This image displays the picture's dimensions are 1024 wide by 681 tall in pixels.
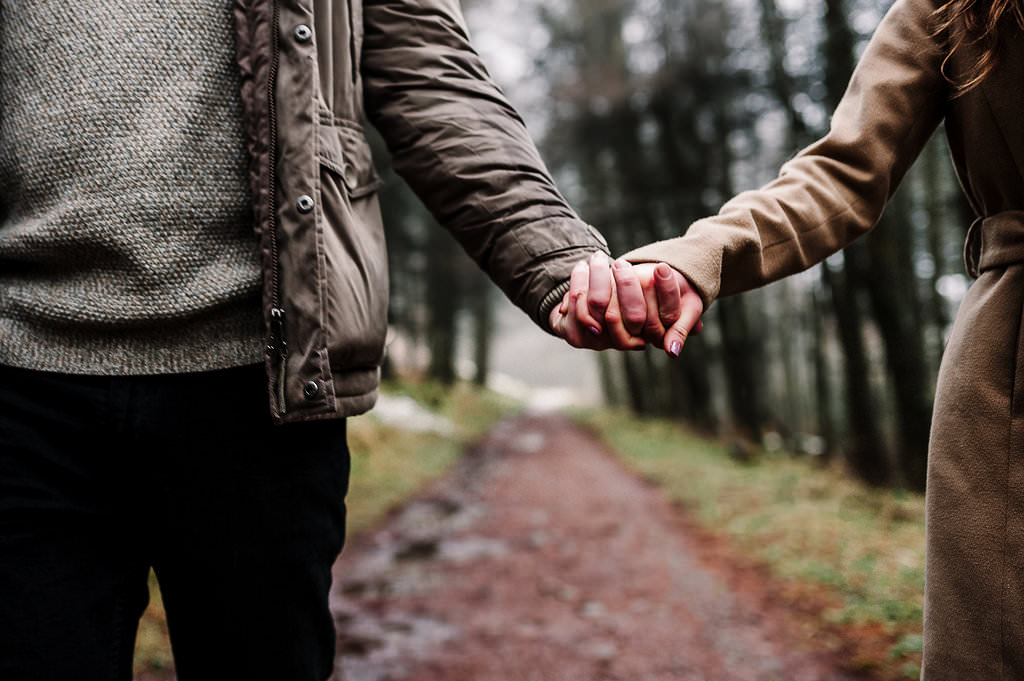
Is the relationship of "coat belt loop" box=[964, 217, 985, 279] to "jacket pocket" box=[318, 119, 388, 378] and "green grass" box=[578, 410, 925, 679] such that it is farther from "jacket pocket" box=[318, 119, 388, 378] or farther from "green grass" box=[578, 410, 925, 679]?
"green grass" box=[578, 410, 925, 679]

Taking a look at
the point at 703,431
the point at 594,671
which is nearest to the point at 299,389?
the point at 594,671

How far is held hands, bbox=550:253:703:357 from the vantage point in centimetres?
157

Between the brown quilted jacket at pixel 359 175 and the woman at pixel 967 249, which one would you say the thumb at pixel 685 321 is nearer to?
the woman at pixel 967 249

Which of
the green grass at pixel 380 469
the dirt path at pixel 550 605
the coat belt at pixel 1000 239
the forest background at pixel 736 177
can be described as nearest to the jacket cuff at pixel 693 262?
the coat belt at pixel 1000 239

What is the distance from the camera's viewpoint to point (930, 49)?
164 cm

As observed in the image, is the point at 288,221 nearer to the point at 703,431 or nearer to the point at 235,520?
the point at 235,520

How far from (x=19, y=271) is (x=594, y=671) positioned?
3.90m

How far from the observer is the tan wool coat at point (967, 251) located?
144 cm

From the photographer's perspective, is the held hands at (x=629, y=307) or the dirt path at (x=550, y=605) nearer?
the held hands at (x=629, y=307)

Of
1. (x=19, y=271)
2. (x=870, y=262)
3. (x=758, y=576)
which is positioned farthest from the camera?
(x=870, y=262)

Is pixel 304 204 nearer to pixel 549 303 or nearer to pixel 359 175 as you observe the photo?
pixel 359 175

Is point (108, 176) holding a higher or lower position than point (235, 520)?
higher

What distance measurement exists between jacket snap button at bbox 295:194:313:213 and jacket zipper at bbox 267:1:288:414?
0.17 ft

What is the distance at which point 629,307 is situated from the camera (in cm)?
157
